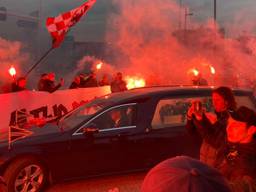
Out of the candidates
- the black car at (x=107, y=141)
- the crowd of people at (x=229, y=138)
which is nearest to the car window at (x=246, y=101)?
the black car at (x=107, y=141)

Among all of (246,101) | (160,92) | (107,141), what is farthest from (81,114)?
(246,101)

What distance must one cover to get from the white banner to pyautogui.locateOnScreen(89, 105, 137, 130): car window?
3077 millimetres

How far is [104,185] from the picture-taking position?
6031mm

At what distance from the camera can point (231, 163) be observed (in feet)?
11.3

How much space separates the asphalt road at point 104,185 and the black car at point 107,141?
0.22 metres

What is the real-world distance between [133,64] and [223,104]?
18160mm

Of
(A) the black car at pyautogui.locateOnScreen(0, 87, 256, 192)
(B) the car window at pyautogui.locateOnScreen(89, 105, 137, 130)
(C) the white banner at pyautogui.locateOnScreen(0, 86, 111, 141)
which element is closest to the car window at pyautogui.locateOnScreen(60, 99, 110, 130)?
(A) the black car at pyautogui.locateOnScreen(0, 87, 256, 192)

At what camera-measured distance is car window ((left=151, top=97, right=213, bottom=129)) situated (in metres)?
6.20

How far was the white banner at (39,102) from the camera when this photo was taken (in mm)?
8633

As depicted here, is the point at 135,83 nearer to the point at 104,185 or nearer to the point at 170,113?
the point at 170,113

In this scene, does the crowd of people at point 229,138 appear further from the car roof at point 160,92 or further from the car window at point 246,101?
the car window at point 246,101

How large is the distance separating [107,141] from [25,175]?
119 centimetres

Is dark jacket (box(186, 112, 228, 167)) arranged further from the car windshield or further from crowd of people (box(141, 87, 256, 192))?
the car windshield

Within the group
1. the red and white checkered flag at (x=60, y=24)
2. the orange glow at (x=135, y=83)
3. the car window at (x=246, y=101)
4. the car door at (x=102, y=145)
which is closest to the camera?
the car door at (x=102, y=145)
